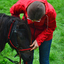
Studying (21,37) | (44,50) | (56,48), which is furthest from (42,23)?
(56,48)

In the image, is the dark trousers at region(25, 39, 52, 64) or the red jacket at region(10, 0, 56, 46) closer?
the red jacket at region(10, 0, 56, 46)

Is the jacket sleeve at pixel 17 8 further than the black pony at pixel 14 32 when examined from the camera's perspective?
Yes

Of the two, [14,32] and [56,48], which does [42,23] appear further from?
[56,48]

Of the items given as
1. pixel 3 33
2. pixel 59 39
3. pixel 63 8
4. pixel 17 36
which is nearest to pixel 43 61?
pixel 17 36

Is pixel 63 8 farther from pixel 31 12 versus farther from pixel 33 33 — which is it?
pixel 31 12

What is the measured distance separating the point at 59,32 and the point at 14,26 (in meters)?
2.70

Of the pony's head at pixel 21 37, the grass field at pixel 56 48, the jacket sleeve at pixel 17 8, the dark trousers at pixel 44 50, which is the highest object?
the jacket sleeve at pixel 17 8

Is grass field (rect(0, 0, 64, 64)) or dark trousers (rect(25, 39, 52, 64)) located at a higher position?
dark trousers (rect(25, 39, 52, 64))

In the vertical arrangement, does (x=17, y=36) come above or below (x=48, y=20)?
below

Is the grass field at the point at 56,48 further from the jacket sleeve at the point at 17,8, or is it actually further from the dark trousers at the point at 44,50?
the jacket sleeve at the point at 17,8

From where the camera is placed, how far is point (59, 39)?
3682 mm

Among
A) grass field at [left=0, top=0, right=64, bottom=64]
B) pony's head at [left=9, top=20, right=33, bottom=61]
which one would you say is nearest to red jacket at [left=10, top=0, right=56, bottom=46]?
pony's head at [left=9, top=20, right=33, bottom=61]

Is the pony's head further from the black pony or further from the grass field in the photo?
the grass field

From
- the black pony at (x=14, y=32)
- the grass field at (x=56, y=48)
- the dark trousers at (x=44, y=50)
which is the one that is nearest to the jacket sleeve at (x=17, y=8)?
the black pony at (x=14, y=32)
